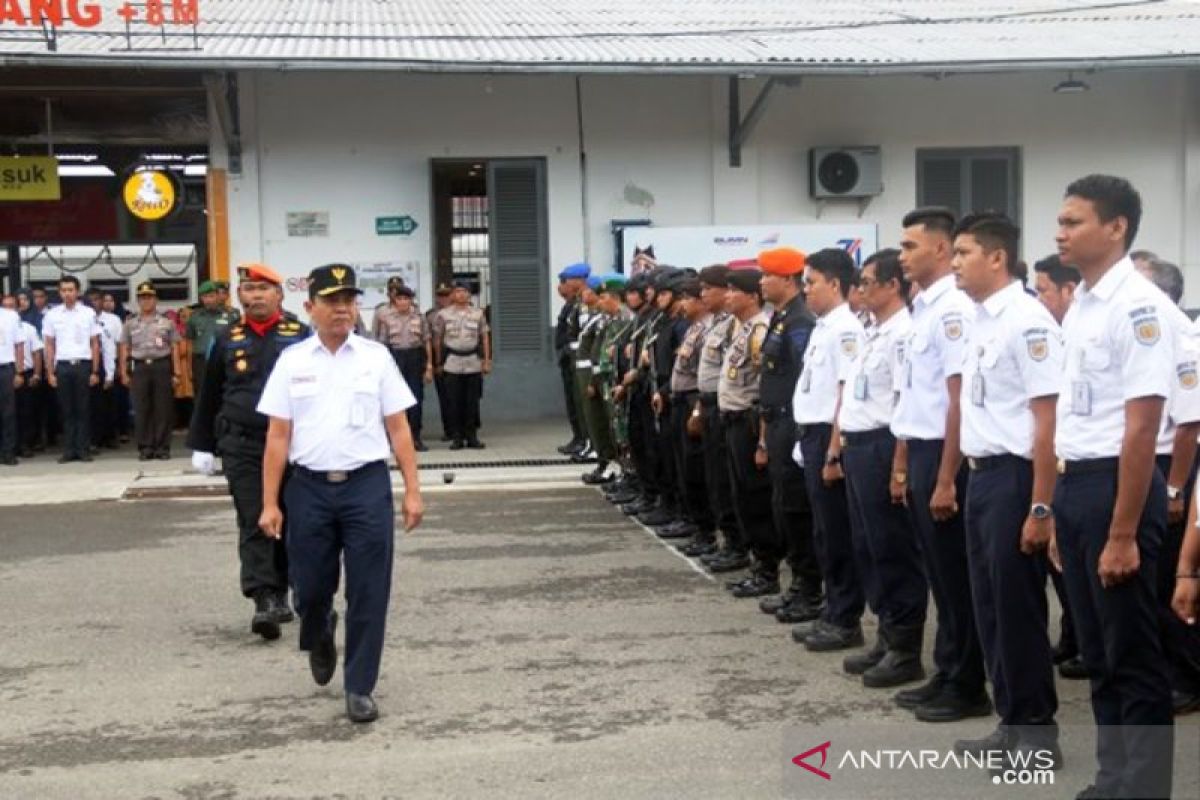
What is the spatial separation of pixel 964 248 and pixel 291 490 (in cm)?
298

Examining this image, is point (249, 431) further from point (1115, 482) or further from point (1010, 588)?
point (1115, 482)

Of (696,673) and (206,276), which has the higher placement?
(206,276)

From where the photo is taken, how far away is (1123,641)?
4535mm

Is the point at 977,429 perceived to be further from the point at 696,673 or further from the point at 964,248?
the point at 696,673

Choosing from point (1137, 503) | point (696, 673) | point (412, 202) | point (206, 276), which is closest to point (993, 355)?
point (1137, 503)

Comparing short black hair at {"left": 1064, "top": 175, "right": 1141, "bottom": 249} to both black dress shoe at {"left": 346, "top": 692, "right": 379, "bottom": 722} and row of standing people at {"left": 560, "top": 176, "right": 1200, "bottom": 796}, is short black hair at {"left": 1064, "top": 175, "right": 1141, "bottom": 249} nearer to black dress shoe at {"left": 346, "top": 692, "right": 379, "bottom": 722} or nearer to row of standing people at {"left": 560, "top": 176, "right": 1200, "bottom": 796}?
row of standing people at {"left": 560, "top": 176, "right": 1200, "bottom": 796}

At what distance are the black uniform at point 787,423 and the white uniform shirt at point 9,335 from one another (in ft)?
37.6

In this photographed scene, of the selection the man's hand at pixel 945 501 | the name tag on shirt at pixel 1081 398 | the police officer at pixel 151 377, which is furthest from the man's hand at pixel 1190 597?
the police officer at pixel 151 377

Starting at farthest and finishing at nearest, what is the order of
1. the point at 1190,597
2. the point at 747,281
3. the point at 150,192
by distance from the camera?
1. the point at 150,192
2. the point at 747,281
3. the point at 1190,597

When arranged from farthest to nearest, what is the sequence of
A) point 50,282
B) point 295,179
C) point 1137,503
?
point 50,282 → point 295,179 → point 1137,503

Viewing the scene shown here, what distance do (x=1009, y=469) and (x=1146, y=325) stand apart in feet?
3.04

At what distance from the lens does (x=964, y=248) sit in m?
5.43

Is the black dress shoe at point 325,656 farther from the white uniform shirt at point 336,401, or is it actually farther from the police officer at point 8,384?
the police officer at point 8,384

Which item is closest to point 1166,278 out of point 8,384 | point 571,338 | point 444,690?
point 444,690
